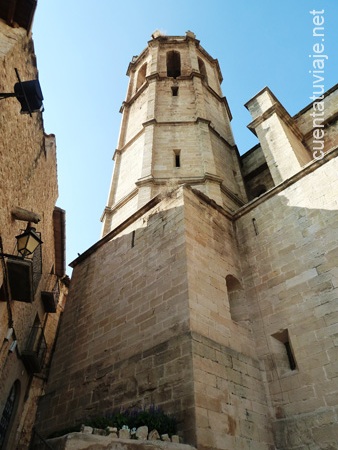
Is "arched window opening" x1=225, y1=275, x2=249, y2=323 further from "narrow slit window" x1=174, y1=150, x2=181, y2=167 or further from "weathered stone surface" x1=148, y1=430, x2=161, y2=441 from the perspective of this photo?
"narrow slit window" x1=174, y1=150, x2=181, y2=167

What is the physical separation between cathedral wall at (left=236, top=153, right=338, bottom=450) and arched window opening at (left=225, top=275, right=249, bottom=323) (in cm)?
17

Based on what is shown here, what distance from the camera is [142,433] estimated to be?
13.6 ft

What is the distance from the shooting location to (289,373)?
18.6 feet

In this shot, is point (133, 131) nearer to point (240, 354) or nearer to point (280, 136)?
point (280, 136)

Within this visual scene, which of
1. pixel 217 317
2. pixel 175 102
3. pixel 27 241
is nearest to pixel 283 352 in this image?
pixel 217 317

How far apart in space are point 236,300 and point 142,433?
357 cm

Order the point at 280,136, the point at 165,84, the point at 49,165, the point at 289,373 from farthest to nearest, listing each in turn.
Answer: the point at 165,84 < the point at 280,136 < the point at 49,165 < the point at 289,373

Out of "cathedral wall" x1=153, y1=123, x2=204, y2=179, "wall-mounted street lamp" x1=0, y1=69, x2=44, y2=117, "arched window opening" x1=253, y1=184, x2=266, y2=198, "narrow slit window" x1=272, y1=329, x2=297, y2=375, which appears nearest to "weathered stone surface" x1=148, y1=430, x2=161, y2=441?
"narrow slit window" x1=272, y1=329, x2=297, y2=375

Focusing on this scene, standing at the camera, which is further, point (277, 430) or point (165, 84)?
point (165, 84)

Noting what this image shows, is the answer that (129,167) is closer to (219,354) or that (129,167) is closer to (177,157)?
(177,157)

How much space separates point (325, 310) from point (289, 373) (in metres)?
1.20

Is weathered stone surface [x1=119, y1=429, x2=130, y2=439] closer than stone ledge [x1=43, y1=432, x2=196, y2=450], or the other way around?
stone ledge [x1=43, y1=432, x2=196, y2=450]

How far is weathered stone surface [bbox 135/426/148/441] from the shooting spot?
13.4 ft

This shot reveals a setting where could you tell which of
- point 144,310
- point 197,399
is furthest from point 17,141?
point 197,399
